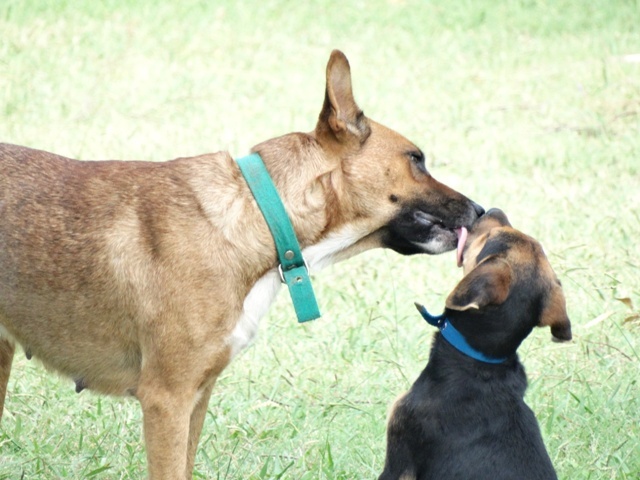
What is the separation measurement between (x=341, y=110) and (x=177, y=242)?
0.89 metres

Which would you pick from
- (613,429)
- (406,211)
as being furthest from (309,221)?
(613,429)

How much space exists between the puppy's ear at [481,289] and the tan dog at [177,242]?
552 millimetres

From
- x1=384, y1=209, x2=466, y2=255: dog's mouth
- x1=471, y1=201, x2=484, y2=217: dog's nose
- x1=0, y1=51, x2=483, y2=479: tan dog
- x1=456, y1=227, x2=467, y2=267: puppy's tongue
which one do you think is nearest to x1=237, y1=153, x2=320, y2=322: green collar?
x1=0, y1=51, x2=483, y2=479: tan dog

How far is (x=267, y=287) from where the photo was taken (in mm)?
4340

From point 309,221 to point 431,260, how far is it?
3.29 metres

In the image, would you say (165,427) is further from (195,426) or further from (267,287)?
(267,287)

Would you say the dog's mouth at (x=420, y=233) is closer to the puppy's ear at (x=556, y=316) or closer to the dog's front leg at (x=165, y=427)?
the puppy's ear at (x=556, y=316)

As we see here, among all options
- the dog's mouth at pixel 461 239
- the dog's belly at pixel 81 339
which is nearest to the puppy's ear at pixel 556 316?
the dog's mouth at pixel 461 239

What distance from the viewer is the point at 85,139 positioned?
9.74m

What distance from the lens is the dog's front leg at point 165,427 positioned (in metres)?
4.12

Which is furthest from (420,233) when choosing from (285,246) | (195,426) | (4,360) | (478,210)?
(4,360)

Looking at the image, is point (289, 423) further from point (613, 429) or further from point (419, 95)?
point (419, 95)

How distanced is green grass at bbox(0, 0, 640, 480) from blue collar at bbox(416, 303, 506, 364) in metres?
0.93

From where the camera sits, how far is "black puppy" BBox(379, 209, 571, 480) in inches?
160
